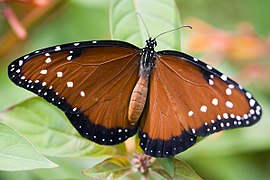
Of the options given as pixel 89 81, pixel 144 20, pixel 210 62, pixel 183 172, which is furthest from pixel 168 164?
pixel 210 62

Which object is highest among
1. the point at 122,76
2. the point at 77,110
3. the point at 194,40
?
the point at 194,40

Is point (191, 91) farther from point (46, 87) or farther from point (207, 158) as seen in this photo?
point (207, 158)

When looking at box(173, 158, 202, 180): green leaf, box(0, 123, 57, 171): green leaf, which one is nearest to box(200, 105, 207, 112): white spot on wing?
box(173, 158, 202, 180): green leaf

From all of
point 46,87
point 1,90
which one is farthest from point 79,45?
point 1,90

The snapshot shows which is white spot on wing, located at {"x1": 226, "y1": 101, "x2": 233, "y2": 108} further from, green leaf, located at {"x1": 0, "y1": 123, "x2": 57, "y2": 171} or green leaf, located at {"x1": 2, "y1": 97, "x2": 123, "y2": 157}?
green leaf, located at {"x1": 0, "y1": 123, "x2": 57, "y2": 171}

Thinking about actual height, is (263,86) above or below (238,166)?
above

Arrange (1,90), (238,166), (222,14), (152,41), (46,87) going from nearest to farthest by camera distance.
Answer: (46,87) → (152,41) → (1,90) → (238,166) → (222,14)

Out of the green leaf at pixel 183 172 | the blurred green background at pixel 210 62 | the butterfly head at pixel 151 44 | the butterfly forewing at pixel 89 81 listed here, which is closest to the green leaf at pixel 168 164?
the green leaf at pixel 183 172
